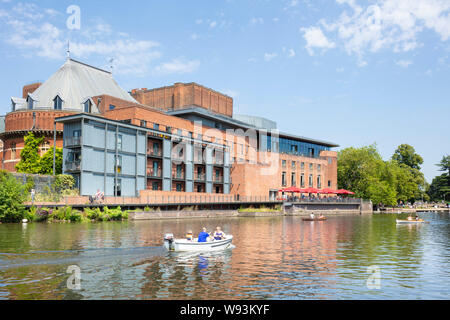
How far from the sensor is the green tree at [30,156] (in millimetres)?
72769

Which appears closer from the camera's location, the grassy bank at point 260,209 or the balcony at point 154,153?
the balcony at point 154,153

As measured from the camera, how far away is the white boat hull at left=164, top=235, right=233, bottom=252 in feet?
82.6

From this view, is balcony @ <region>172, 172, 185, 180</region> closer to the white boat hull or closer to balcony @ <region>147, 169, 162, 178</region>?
balcony @ <region>147, 169, 162, 178</region>

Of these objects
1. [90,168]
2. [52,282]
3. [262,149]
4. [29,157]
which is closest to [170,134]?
[90,168]

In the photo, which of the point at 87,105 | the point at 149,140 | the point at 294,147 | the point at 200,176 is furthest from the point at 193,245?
the point at 294,147

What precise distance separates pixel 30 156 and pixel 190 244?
57897 millimetres

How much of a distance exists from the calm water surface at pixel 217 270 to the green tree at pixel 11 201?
47.0 ft

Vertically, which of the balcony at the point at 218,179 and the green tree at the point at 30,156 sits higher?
the green tree at the point at 30,156

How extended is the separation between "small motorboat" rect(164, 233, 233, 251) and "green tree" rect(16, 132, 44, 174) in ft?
177

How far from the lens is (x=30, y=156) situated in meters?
74.4

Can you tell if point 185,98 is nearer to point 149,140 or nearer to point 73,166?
point 149,140

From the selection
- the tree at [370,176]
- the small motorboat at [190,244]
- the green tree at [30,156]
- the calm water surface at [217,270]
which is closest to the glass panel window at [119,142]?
the green tree at [30,156]

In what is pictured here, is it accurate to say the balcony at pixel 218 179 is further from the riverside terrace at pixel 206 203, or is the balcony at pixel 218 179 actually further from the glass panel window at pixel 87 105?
the glass panel window at pixel 87 105
